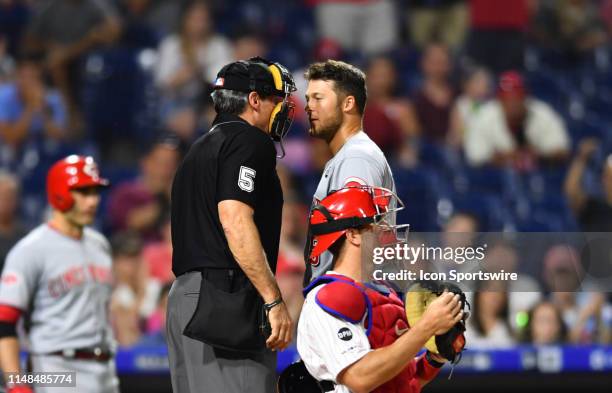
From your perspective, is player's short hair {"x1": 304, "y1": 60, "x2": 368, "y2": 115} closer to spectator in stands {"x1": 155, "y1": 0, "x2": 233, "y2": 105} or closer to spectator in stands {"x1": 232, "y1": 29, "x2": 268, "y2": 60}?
spectator in stands {"x1": 232, "y1": 29, "x2": 268, "y2": 60}

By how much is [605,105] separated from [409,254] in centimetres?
751

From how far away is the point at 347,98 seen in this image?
439cm

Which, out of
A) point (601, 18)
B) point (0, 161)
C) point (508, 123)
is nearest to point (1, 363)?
point (0, 161)

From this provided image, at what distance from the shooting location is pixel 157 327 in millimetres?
6570

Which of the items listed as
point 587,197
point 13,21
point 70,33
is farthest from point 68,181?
point 13,21

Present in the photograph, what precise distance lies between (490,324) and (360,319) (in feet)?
10.2

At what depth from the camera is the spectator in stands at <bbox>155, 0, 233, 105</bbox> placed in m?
9.53

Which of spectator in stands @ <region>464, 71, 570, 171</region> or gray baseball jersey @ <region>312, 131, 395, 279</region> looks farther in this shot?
spectator in stands @ <region>464, 71, 570, 171</region>

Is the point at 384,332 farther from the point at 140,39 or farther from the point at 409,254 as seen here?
the point at 140,39

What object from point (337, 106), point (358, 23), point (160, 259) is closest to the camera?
point (337, 106)

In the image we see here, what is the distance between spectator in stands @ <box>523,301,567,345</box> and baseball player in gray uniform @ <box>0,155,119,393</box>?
7.54 ft

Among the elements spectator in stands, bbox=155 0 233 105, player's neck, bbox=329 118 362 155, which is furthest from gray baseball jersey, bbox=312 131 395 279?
spectator in stands, bbox=155 0 233 105

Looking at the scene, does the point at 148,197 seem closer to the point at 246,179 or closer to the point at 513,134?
the point at 513,134

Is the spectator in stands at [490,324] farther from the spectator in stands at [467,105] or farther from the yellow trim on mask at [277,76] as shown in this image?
the spectator in stands at [467,105]
